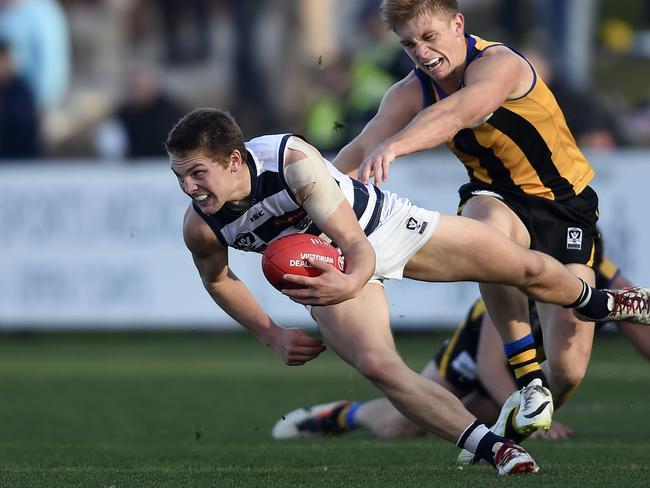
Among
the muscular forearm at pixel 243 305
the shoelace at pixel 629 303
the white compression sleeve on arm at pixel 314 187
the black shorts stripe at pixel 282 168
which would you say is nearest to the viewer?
the white compression sleeve on arm at pixel 314 187

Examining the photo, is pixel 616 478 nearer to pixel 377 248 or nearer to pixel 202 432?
pixel 377 248

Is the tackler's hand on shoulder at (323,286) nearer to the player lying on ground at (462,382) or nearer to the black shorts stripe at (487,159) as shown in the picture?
the black shorts stripe at (487,159)

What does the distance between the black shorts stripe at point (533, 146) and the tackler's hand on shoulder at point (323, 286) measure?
65.7 inches

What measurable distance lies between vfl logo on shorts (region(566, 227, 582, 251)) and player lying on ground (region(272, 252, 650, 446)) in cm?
76

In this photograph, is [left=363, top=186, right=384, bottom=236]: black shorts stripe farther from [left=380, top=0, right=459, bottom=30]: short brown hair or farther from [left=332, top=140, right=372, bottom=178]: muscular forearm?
Answer: [left=380, top=0, right=459, bottom=30]: short brown hair

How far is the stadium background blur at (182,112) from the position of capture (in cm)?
1323

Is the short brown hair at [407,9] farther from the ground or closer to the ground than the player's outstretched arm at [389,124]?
farther from the ground

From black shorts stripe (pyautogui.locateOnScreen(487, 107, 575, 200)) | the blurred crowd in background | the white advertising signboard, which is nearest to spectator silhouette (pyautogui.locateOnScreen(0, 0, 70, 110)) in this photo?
the blurred crowd in background

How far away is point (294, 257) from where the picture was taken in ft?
18.0

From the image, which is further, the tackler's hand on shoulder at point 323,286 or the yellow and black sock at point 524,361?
the yellow and black sock at point 524,361

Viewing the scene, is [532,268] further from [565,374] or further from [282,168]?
[282,168]

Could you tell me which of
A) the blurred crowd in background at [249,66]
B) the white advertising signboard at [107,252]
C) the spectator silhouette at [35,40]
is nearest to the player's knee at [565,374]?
the white advertising signboard at [107,252]

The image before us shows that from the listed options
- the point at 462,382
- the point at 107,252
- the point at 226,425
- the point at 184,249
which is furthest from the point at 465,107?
the point at 107,252

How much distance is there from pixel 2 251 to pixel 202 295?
2.15m
